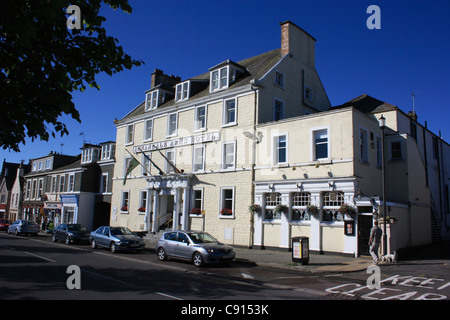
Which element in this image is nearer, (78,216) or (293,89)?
(293,89)

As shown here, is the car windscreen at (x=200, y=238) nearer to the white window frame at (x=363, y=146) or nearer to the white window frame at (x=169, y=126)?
the white window frame at (x=363, y=146)

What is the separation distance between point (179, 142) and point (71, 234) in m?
10.3

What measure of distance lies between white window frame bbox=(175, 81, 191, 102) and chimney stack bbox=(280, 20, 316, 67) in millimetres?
7973

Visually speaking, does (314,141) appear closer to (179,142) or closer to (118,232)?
(179,142)

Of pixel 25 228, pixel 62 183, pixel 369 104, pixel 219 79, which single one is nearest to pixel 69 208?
pixel 62 183

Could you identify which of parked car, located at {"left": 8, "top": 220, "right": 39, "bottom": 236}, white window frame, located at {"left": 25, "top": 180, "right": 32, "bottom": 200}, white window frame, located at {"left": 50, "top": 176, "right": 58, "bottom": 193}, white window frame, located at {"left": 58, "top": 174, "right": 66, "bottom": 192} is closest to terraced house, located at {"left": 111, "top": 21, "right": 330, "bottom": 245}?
parked car, located at {"left": 8, "top": 220, "right": 39, "bottom": 236}

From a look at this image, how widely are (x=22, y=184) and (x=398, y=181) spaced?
54.2 metres

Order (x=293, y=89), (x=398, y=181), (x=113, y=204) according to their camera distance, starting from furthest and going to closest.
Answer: (x=113, y=204) → (x=293, y=89) → (x=398, y=181)

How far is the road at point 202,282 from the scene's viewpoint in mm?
9211

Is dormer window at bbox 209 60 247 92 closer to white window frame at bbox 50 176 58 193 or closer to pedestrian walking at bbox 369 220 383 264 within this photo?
pedestrian walking at bbox 369 220 383 264
